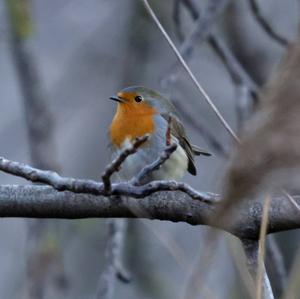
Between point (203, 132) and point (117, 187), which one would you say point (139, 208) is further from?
point (203, 132)

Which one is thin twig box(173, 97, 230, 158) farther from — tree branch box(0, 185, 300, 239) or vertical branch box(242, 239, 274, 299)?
vertical branch box(242, 239, 274, 299)

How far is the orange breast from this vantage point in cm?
419

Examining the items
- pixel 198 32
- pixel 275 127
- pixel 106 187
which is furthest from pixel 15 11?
pixel 275 127

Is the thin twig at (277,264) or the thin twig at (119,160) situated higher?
the thin twig at (119,160)

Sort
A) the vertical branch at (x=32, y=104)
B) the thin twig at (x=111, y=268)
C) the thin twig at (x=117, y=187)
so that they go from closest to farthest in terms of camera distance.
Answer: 1. the thin twig at (x=117, y=187)
2. the thin twig at (x=111, y=268)
3. the vertical branch at (x=32, y=104)

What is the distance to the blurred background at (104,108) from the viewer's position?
16.2ft

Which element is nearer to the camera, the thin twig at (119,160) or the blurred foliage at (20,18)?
the thin twig at (119,160)

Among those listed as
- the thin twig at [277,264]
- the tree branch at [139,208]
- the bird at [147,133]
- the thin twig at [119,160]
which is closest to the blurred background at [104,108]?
the bird at [147,133]

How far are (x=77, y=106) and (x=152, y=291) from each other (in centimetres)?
188

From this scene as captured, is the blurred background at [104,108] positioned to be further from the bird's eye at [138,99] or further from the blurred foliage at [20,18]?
the bird's eye at [138,99]

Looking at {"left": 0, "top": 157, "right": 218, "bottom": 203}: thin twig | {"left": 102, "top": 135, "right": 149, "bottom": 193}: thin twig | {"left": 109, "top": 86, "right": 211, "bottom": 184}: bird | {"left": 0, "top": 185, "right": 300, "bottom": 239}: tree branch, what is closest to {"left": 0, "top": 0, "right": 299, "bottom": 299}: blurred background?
{"left": 109, "top": 86, "right": 211, "bottom": 184}: bird

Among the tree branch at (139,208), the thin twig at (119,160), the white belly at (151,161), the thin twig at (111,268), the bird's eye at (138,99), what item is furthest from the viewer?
the bird's eye at (138,99)

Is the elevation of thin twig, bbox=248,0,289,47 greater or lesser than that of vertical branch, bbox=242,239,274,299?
greater

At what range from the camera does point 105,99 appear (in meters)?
6.75
